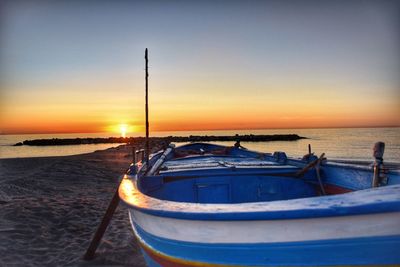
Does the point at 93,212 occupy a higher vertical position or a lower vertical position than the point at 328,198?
lower

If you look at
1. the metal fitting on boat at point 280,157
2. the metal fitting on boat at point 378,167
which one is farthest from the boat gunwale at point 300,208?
the metal fitting on boat at point 280,157

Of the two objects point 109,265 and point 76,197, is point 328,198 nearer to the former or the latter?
point 109,265

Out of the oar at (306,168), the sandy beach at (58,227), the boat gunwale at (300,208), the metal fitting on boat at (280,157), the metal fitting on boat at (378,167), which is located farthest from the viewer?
the metal fitting on boat at (280,157)

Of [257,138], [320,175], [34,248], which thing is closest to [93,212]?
[34,248]

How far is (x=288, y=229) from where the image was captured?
254 centimetres

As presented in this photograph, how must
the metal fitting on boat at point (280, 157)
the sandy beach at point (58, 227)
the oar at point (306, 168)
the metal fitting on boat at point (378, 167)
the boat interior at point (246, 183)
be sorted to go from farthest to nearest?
the metal fitting on boat at point (280, 157)
the sandy beach at point (58, 227)
the oar at point (306, 168)
the boat interior at point (246, 183)
the metal fitting on boat at point (378, 167)

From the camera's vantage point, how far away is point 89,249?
6.52 meters

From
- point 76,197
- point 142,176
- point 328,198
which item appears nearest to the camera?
point 328,198

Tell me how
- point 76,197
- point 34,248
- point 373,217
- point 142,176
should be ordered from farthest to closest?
point 76,197
point 34,248
point 142,176
point 373,217

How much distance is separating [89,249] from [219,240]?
4.62 meters

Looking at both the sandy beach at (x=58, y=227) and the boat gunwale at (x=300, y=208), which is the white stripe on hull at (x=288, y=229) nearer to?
the boat gunwale at (x=300, y=208)

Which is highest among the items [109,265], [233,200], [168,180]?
[168,180]

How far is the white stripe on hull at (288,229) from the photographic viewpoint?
7.88ft

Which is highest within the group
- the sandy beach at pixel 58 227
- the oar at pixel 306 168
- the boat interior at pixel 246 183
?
the oar at pixel 306 168
